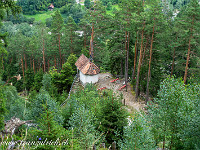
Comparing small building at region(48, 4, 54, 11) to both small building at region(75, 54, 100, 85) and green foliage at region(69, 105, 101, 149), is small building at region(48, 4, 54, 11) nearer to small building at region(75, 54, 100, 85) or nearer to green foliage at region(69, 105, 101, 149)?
small building at region(75, 54, 100, 85)

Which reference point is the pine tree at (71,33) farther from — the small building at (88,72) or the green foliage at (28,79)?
the green foliage at (28,79)

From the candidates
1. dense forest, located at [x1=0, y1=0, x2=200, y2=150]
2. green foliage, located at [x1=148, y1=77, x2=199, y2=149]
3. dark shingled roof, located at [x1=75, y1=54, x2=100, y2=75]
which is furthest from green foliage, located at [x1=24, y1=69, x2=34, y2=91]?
green foliage, located at [x1=148, y1=77, x2=199, y2=149]

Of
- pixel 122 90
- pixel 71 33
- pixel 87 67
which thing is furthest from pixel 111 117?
pixel 71 33

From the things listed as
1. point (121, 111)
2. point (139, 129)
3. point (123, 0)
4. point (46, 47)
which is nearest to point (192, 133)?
point (139, 129)

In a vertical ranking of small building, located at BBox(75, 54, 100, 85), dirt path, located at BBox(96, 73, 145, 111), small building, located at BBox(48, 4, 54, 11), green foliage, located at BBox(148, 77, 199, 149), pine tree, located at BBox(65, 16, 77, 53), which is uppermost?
green foliage, located at BBox(148, 77, 199, 149)

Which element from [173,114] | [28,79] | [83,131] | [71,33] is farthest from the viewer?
[28,79]

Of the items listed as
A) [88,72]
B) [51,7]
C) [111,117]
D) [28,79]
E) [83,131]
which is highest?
[83,131]

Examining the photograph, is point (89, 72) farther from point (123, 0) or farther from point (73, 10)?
point (73, 10)

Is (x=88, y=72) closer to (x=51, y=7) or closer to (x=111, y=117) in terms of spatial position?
(x=111, y=117)
